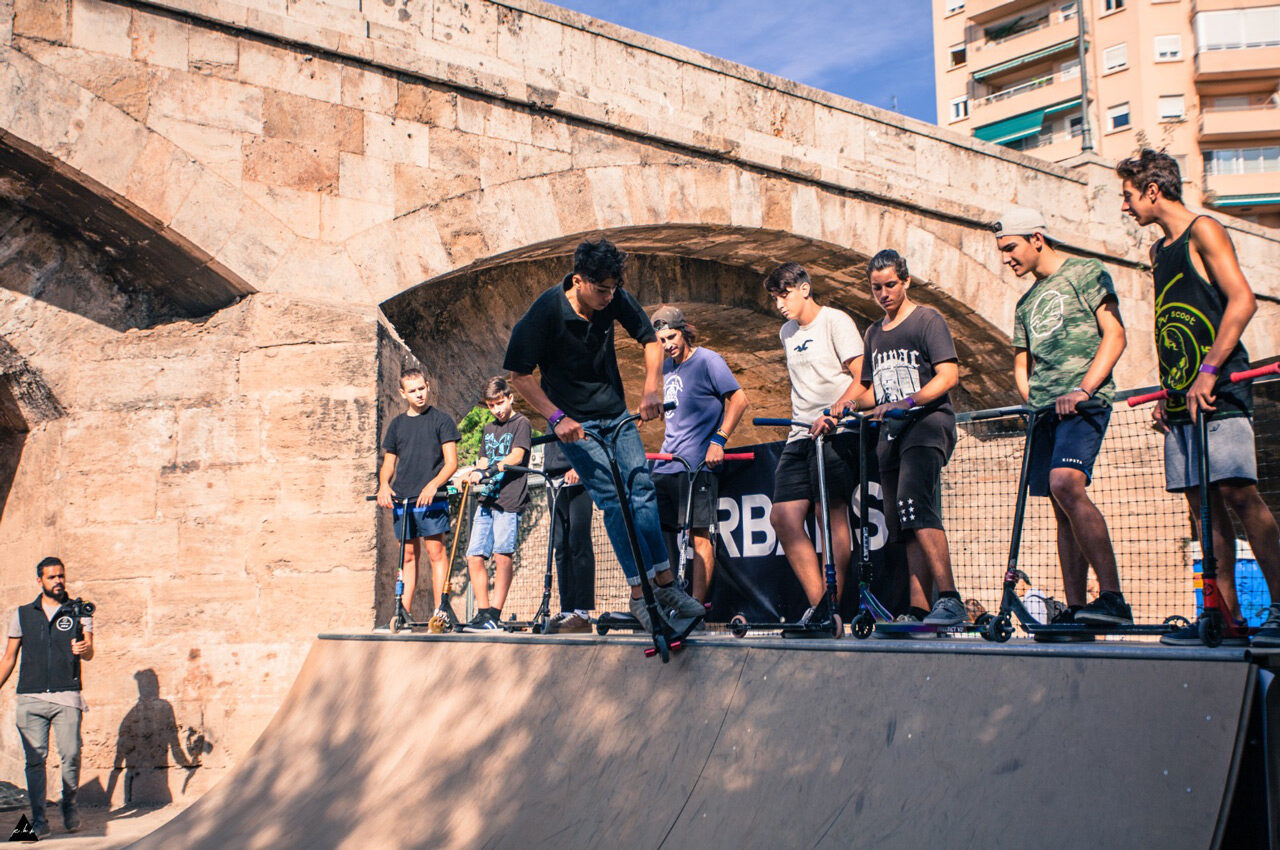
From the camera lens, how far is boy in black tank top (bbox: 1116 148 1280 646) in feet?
11.6

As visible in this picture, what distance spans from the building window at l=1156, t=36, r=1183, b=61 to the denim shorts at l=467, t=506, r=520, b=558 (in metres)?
39.6

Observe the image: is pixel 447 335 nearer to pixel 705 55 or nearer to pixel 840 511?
pixel 705 55

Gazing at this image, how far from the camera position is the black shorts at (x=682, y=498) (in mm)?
5707

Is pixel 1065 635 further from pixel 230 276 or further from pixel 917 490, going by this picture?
pixel 230 276

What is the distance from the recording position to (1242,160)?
38594 mm

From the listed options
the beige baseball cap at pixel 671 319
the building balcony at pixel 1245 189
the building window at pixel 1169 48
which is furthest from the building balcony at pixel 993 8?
the beige baseball cap at pixel 671 319

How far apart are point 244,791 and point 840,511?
10.6 ft

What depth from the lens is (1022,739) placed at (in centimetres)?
274

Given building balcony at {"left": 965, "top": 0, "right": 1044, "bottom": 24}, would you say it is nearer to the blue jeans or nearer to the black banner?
the black banner

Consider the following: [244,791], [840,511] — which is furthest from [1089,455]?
[244,791]

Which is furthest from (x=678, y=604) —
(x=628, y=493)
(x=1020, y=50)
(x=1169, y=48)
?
(x=1020, y=50)

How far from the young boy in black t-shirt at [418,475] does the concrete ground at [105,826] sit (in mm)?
1992

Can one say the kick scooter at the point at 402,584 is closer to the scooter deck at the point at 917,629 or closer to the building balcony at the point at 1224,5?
the scooter deck at the point at 917,629

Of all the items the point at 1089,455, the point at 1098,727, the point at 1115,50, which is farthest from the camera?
the point at 1115,50
